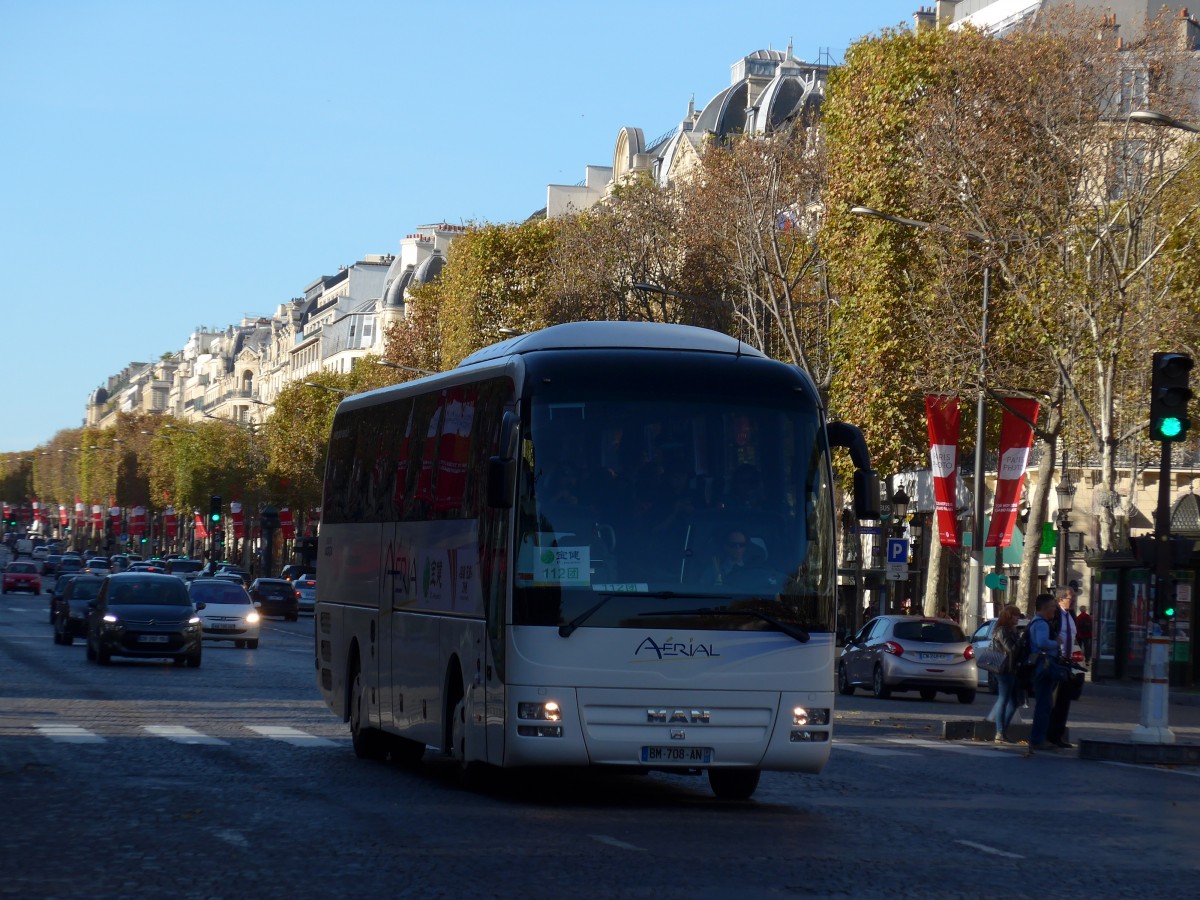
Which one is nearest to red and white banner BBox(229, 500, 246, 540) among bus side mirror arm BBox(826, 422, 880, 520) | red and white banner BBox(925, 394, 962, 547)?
red and white banner BBox(925, 394, 962, 547)

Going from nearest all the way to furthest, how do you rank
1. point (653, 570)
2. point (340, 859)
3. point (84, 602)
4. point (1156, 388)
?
point (340, 859)
point (653, 570)
point (1156, 388)
point (84, 602)

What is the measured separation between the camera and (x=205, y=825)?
12.4 meters

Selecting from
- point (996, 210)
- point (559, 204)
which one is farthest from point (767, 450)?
point (559, 204)

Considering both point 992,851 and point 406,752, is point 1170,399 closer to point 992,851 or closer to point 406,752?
point 406,752

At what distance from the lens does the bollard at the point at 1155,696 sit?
22.0 m

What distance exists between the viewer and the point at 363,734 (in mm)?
18266

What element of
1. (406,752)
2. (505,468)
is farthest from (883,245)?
(505,468)

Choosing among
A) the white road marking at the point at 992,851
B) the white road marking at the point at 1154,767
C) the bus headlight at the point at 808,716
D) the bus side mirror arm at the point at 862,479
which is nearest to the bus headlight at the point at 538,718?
the bus headlight at the point at 808,716

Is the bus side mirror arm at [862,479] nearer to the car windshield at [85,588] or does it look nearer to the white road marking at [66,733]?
the white road marking at [66,733]

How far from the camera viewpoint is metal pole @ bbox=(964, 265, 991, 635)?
41312 mm

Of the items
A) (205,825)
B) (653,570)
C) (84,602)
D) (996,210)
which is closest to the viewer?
(205,825)

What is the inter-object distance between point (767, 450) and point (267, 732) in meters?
8.46

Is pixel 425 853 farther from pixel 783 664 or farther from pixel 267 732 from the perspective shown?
pixel 267 732

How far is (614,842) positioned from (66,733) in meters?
9.40
